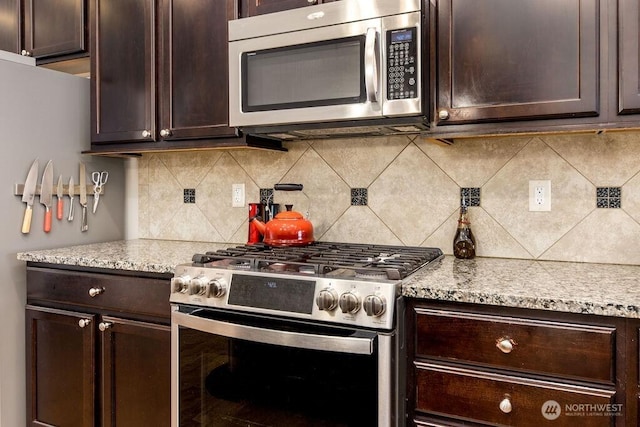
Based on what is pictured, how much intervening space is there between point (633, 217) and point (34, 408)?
2561 mm

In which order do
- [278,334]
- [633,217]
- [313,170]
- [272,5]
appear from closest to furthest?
[278,334], [633,217], [272,5], [313,170]

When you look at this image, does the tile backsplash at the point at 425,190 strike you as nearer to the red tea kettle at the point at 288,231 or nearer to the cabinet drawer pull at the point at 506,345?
the red tea kettle at the point at 288,231

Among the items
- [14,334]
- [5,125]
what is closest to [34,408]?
[14,334]

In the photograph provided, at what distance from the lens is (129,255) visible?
1918 mm

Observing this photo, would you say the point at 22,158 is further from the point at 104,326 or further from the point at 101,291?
the point at 104,326

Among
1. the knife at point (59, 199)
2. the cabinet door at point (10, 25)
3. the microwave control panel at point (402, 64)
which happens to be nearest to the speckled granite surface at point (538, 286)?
the microwave control panel at point (402, 64)

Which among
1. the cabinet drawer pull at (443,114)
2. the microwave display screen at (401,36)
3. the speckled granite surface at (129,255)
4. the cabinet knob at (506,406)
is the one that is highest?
the microwave display screen at (401,36)

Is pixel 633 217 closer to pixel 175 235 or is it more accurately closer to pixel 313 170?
pixel 313 170

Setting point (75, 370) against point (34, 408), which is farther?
point (34, 408)

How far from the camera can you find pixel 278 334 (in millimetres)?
1365

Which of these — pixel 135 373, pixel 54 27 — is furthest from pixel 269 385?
pixel 54 27

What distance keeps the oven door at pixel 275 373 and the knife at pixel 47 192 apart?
0.96 meters

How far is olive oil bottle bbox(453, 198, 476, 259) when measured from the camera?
1796 millimetres

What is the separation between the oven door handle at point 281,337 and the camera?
127 cm
